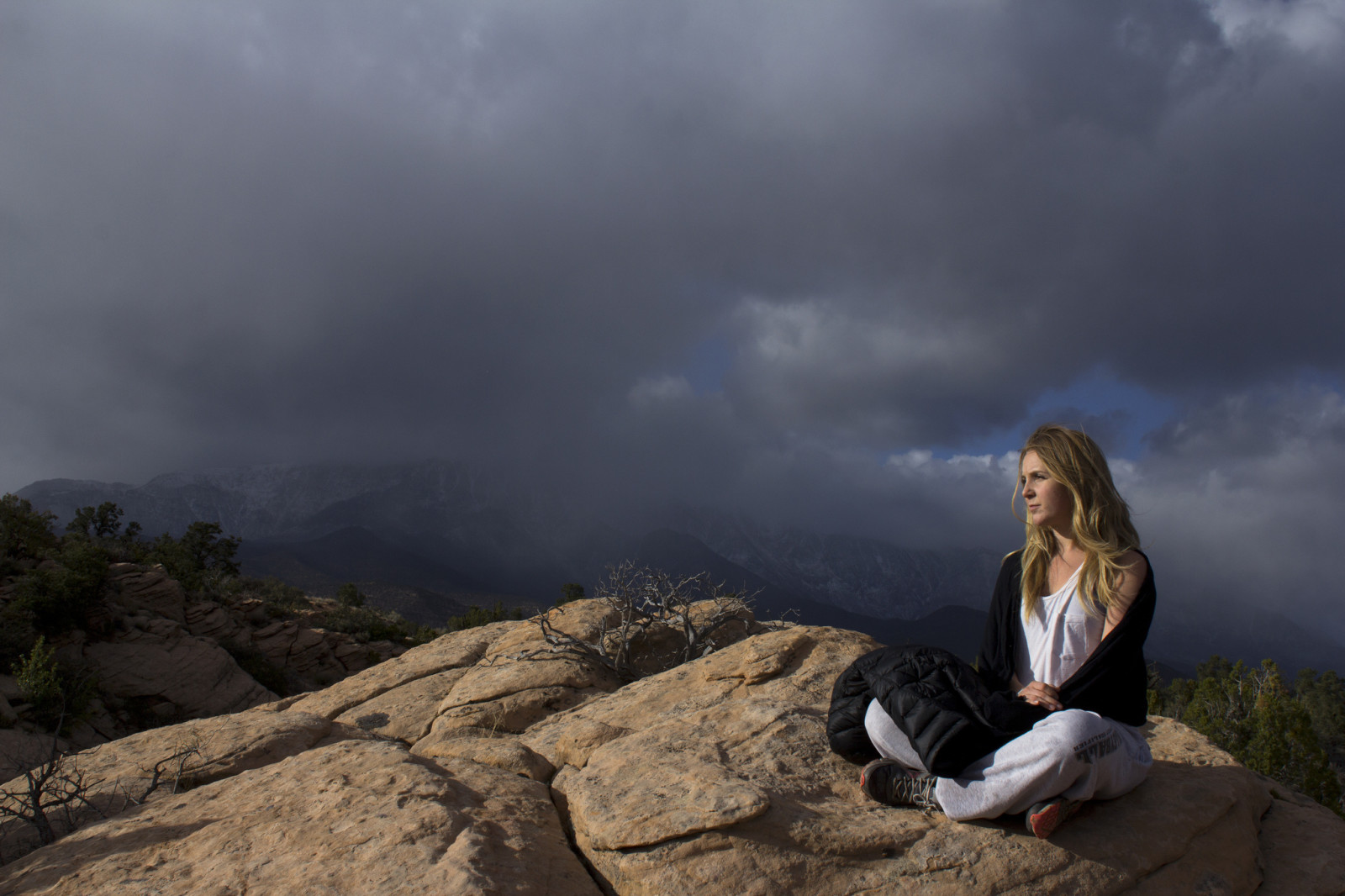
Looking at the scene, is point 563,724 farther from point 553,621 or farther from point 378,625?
point 378,625

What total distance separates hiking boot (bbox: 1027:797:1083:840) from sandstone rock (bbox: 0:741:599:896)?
7.90 ft

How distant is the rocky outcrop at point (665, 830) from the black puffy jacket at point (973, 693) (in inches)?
21.8

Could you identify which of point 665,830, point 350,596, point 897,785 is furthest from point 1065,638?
point 350,596

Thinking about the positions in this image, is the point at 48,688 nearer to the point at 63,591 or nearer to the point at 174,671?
the point at 174,671

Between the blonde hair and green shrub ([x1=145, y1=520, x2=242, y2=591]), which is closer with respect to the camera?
the blonde hair

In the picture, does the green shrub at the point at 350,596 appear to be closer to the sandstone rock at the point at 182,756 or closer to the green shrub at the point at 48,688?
the green shrub at the point at 48,688

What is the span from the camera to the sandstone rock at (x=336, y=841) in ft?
11.1

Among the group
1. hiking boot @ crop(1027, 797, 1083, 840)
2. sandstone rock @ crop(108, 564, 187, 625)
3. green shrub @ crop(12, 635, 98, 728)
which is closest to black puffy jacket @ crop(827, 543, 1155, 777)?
hiking boot @ crop(1027, 797, 1083, 840)

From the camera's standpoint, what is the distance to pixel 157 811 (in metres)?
4.68

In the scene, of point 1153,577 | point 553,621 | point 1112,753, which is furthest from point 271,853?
point 553,621

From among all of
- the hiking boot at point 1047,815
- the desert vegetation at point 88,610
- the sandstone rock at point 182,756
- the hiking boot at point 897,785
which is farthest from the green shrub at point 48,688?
the hiking boot at point 1047,815

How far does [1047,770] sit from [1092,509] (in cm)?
155

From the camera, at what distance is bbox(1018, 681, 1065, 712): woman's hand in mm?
3719

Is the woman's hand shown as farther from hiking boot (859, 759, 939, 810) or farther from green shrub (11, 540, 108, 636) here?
green shrub (11, 540, 108, 636)
